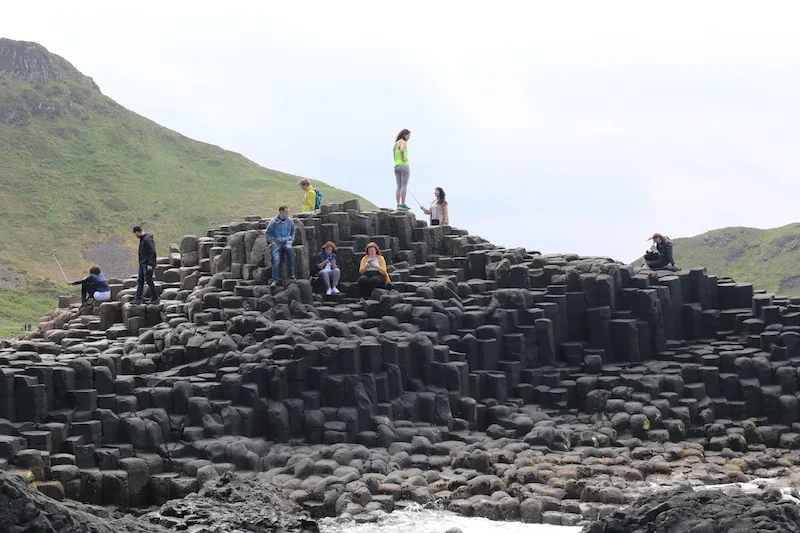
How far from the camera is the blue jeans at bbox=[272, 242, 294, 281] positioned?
27891 mm

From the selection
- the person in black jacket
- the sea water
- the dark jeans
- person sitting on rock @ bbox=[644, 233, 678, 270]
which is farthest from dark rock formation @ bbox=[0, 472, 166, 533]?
person sitting on rock @ bbox=[644, 233, 678, 270]

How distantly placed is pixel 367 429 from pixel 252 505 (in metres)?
7.92

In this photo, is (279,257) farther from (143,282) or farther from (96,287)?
(96,287)

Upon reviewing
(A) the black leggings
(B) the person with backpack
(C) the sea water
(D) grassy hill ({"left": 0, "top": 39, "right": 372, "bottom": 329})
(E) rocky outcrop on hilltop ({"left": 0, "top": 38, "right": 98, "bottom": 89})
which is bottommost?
(C) the sea water

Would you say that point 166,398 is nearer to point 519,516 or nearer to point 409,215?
point 519,516

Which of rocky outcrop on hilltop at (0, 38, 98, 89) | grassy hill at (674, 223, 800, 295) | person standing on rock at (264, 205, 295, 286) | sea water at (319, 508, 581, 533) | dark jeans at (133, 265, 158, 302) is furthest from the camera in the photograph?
rocky outcrop on hilltop at (0, 38, 98, 89)

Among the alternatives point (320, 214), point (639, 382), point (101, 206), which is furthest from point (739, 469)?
point (101, 206)

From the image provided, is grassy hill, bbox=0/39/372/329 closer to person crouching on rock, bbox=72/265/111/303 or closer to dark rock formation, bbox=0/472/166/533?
person crouching on rock, bbox=72/265/111/303

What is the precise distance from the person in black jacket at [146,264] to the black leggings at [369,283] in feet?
16.5

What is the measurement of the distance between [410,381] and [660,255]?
9378mm

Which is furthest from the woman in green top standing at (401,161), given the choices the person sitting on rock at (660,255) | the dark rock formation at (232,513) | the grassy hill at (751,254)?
the grassy hill at (751,254)

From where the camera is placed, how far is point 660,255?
1289 inches

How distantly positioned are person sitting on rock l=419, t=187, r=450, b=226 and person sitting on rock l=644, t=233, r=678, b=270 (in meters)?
5.39

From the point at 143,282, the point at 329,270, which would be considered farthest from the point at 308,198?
the point at 143,282
